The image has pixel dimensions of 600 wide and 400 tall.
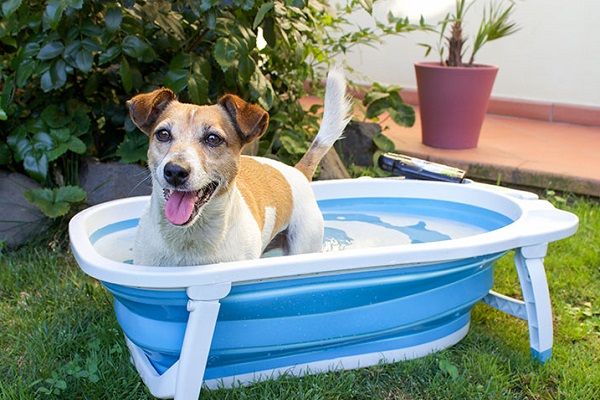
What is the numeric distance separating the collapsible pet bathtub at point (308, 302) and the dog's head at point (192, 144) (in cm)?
25

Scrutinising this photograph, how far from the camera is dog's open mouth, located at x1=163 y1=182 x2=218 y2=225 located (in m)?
2.24

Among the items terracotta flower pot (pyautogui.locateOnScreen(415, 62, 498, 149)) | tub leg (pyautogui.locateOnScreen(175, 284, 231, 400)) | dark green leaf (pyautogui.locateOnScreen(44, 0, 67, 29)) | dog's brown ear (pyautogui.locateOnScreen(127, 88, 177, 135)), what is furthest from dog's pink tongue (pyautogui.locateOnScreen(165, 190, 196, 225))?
terracotta flower pot (pyautogui.locateOnScreen(415, 62, 498, 149))

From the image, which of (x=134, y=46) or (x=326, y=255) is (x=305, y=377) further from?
(x=134, y=46)

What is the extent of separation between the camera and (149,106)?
7.91 ft

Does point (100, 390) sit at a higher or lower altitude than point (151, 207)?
lower

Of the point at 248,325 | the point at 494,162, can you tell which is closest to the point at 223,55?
the point at 248,325

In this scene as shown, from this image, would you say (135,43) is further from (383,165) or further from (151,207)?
(383,165)

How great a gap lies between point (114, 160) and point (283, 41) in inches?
48.2

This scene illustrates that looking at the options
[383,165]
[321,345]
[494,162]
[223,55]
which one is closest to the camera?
[321,345]

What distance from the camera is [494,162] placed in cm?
495

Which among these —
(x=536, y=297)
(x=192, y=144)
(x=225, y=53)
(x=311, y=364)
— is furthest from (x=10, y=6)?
(x=536, y=297)

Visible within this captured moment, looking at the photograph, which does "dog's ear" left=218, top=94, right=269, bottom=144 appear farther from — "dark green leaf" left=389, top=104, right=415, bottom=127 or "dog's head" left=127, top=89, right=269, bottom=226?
"dark green leaf" left=389, top=104, right=415, bottom=127

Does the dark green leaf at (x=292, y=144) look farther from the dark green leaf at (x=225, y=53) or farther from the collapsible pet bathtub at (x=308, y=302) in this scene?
the collapsible pet bathtub at (x=308, y=302)

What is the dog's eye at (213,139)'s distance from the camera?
7.64 ft
